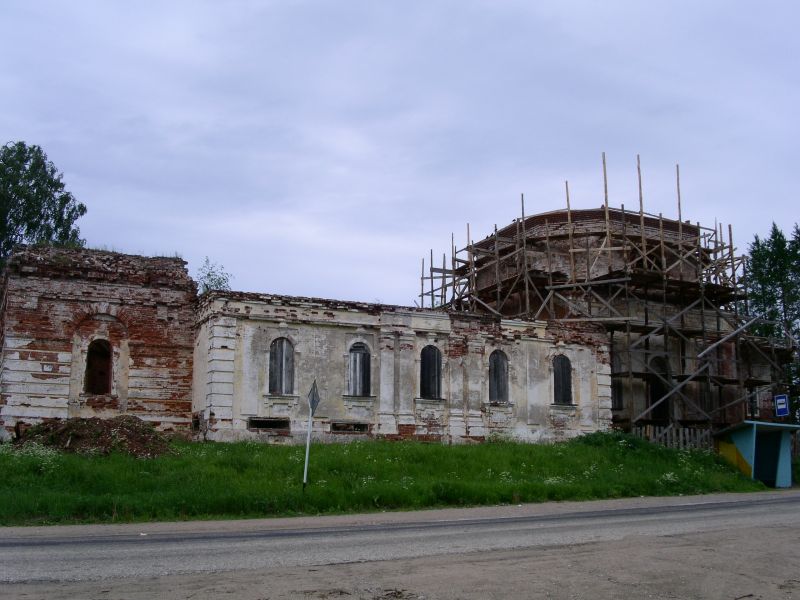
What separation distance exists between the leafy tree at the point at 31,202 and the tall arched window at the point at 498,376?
22398 mm

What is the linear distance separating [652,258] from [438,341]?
12.2 metres

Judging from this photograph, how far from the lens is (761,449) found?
100 ft

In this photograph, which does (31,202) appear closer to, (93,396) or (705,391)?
(93,396)

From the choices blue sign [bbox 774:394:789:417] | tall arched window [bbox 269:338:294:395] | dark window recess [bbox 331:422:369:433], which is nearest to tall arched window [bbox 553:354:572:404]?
dark window recess [bbox 331:422:369:433]

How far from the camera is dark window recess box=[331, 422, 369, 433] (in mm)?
28236

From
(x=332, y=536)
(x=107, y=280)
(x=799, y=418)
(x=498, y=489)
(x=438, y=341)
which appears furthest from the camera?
(x=799, y=418)

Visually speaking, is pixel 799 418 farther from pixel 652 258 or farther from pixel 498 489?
pixel 498 489

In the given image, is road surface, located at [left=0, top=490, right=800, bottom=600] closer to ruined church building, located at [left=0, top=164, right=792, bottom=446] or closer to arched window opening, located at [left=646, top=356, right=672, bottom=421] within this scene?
ruined church building, located at [left=0, top=164, right=792, bottom=446]

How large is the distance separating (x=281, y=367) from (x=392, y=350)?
3871 millimetres

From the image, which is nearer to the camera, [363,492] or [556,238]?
[363,492]

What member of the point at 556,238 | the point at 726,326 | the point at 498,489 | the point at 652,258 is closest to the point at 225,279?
the point at 556,238

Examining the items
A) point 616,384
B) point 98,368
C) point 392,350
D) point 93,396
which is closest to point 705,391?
point 616,384

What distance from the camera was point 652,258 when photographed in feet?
122

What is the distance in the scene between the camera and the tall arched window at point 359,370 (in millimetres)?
28891
